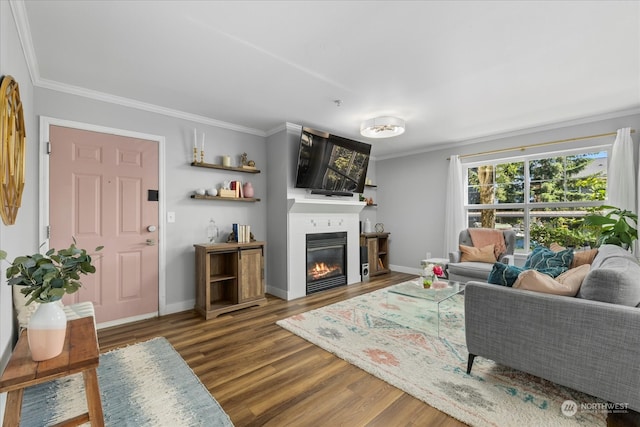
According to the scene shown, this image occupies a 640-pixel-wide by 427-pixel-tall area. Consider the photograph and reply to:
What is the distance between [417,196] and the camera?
17.8 ft

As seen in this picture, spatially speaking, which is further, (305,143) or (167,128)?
(305,143)

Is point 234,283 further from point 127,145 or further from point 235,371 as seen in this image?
point 127,145

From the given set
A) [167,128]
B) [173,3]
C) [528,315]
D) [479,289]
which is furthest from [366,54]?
[167,128]

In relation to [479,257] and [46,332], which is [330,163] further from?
[46,332]

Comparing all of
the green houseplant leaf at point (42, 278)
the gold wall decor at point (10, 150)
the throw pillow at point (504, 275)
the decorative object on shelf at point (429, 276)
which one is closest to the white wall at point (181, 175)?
the gold wall decor at point (10, 150)

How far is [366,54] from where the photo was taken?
2.24 m

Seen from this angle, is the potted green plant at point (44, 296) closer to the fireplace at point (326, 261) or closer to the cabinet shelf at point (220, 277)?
the cabinet shelf at point (220, 277)

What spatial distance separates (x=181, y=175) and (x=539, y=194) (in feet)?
16.3

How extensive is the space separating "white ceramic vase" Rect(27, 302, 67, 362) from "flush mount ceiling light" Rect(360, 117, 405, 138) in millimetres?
3295

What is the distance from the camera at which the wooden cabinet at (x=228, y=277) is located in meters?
3.27

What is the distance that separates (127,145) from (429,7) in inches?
123

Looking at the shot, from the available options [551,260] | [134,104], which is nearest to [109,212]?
[134,104]

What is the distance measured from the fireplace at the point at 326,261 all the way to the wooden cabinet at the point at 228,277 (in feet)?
2.70

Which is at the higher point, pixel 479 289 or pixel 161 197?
pixel 161 197
